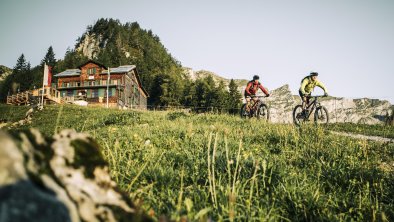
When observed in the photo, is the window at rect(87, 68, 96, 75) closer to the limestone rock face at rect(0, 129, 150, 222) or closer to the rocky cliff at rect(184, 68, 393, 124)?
the rocky cliff at rect(184, 68, 393, 124)

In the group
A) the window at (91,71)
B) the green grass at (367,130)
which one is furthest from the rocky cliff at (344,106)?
the green grass at (367,130)

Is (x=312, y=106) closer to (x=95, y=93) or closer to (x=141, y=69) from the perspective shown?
(x=95, y=93)

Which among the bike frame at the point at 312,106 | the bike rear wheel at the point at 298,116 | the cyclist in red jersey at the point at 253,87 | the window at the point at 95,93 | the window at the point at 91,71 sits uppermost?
the window at the point at 91,71

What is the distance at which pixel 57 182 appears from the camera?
44.5 inches

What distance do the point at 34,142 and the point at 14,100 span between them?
57.5 meters

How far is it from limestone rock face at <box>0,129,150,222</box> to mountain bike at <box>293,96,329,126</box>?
11.2m

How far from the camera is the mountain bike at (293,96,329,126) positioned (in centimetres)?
1162

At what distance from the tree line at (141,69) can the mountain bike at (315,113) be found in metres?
35.3

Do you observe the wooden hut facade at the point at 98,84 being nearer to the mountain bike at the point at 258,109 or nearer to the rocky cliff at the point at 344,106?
the mountain bike at the point at 258,109

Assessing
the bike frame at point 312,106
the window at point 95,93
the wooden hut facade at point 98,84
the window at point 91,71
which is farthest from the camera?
the window at point 91,71

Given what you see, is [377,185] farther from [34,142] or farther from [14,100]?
[14,100]

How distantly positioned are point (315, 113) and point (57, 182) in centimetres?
1215

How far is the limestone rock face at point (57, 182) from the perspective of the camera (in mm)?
876

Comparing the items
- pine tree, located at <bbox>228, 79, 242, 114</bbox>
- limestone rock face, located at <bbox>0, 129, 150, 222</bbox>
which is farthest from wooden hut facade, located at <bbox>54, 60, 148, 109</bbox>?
limestone rock face, located at <bbox>0, 129, 150, 222</bbox>
